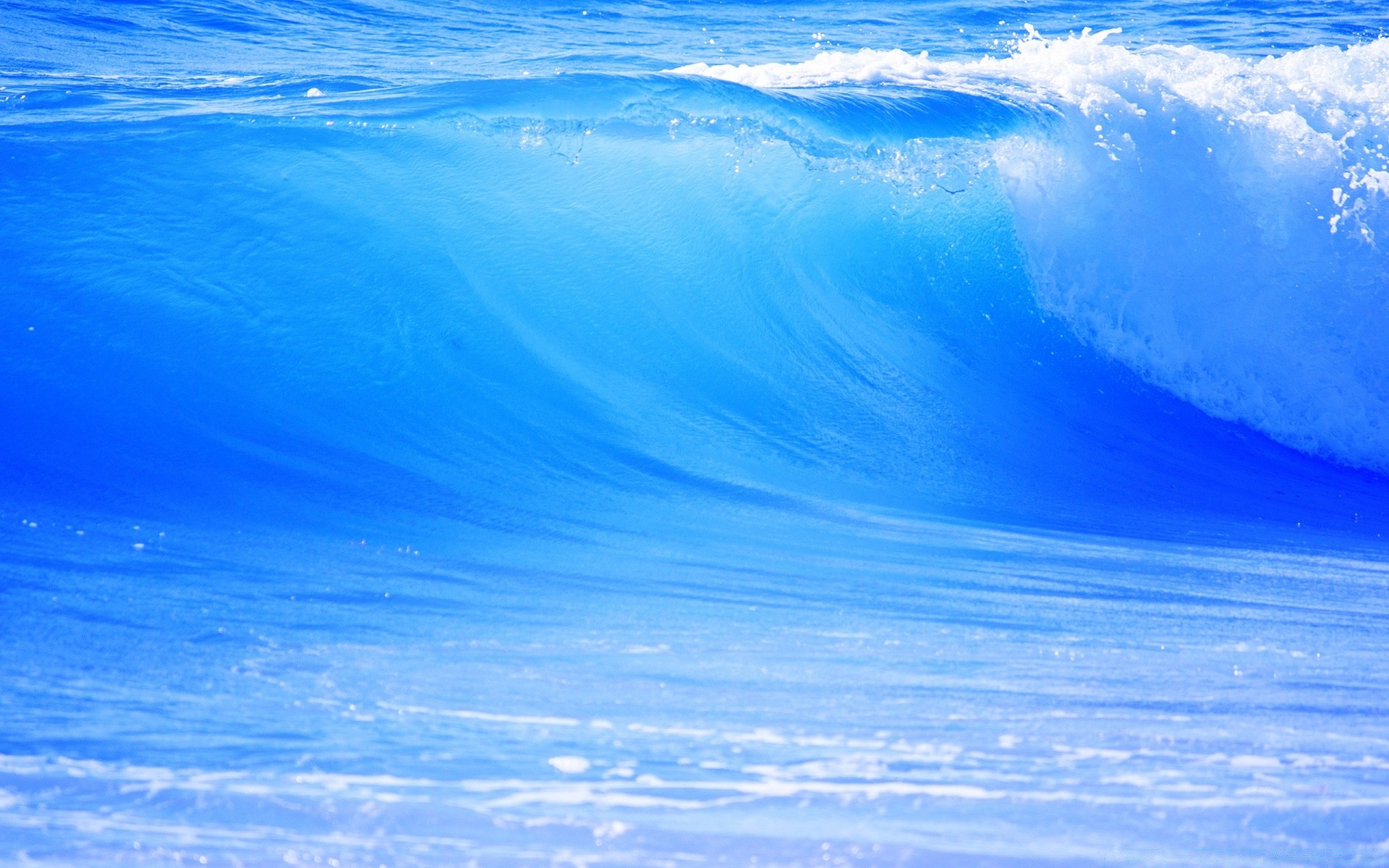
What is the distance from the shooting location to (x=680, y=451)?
12.1 ft

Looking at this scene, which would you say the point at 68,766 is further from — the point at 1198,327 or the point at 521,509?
the point at 1198,327

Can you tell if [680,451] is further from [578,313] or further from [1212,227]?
[1212,227]

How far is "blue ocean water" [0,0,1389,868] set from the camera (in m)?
1.89

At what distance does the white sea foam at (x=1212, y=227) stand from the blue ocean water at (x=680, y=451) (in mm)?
21

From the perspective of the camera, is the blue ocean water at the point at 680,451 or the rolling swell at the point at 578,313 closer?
the blue ocean water at the point at 680,451

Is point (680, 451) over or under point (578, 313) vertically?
under

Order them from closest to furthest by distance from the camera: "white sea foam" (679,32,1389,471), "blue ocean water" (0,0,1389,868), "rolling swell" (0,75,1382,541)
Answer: "blue ocean water" (0,0,1389,868), "rolling swell" (0,75,1382,541), "white sea foam" (679,32,1389,471)

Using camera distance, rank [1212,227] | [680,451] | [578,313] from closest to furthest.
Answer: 1. [680,451]
2. [578,313]
3. [1212,227]

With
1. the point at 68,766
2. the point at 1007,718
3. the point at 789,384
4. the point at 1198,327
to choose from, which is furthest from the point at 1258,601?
the point at 68,766

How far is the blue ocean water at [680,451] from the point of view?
1.89 meters

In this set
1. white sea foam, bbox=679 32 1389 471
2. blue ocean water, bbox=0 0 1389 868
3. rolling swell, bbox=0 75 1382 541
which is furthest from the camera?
white sea foam, bbox=679 32 1389 471

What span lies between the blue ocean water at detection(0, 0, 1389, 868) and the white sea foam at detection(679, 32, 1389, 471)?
2 cm

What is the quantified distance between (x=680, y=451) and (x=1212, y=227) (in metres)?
2.80

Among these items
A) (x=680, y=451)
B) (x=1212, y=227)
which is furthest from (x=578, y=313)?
(x=1212, y=227)
